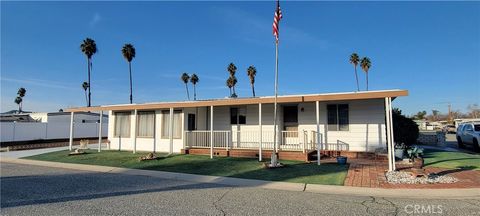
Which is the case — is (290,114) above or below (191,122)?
above

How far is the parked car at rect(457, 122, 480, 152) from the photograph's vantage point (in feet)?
55.7

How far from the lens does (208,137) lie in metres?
15.9

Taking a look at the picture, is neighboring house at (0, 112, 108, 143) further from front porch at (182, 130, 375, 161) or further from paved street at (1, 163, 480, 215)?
paved street at (1, 163, 480, 215)

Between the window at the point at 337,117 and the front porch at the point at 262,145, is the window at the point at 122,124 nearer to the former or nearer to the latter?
the front porch at the point at 262,145

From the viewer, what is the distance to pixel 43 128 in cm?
2917

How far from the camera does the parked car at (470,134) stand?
16984 mm

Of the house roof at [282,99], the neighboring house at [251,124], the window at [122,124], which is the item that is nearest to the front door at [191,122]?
the neighboring house at [251,124]

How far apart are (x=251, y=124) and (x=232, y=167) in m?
4.69

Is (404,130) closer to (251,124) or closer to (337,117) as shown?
(337,117)

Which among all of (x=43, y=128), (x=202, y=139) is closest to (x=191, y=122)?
(x=202, y=139)

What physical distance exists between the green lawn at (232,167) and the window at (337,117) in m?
3.02

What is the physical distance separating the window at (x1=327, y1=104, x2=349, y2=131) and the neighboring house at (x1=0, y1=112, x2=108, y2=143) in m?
27.3

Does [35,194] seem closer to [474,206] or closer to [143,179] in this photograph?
[143,179]

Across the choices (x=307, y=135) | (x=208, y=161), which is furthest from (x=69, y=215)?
(x=307, y=135)
